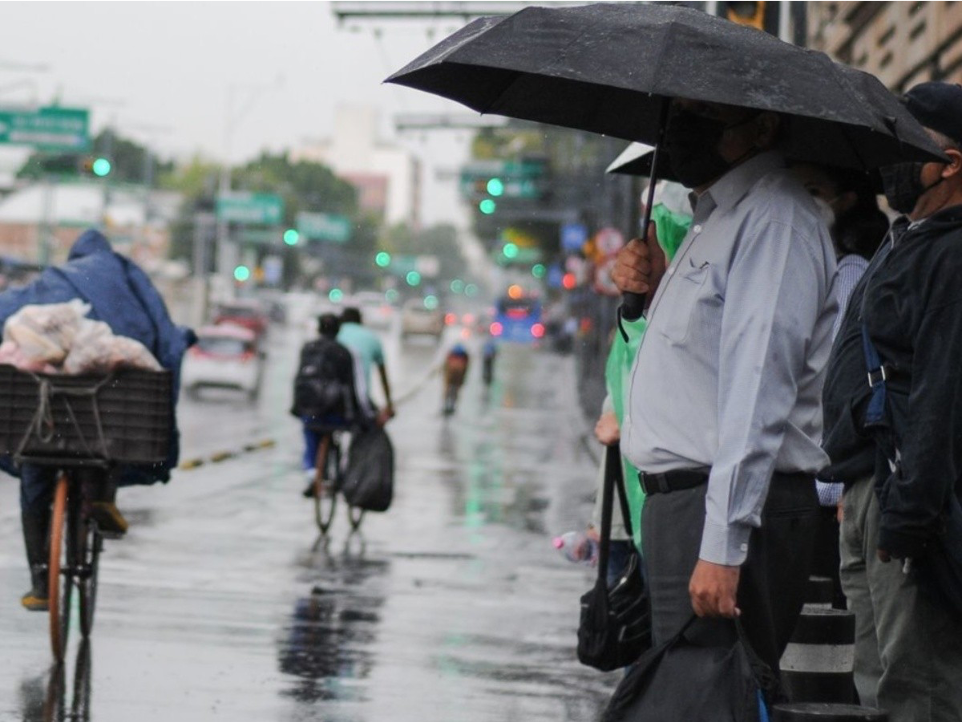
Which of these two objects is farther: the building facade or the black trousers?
the building facade

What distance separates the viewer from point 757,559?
3.76 metres

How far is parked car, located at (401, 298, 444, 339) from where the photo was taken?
7969 cm

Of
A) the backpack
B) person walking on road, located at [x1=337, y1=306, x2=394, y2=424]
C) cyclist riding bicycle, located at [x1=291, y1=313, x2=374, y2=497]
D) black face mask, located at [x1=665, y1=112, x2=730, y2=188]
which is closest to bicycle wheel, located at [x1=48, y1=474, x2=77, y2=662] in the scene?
black face mask, located at [x1=665, y1=112, x2=730, y2=188]

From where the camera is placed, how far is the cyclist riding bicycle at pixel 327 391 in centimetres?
1384

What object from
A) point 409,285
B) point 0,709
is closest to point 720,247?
point 0,709

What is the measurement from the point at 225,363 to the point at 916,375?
3313 cm

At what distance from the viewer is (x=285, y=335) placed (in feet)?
281

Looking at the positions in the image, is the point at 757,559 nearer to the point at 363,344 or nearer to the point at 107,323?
the point at 107,323

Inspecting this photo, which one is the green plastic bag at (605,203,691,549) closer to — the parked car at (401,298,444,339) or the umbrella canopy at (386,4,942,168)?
the umbrella canopy at (386,4,942,168)

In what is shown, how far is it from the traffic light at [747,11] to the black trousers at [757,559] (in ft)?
19.4

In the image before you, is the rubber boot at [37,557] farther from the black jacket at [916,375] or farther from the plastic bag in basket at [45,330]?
the black jacket at [916,375]

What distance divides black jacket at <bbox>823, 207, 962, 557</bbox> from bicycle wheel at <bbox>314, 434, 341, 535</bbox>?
9102mm

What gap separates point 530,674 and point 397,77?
12.5 ft

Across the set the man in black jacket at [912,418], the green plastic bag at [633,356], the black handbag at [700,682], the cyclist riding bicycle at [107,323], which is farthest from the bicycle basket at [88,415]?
the black handbag at [700,682]
